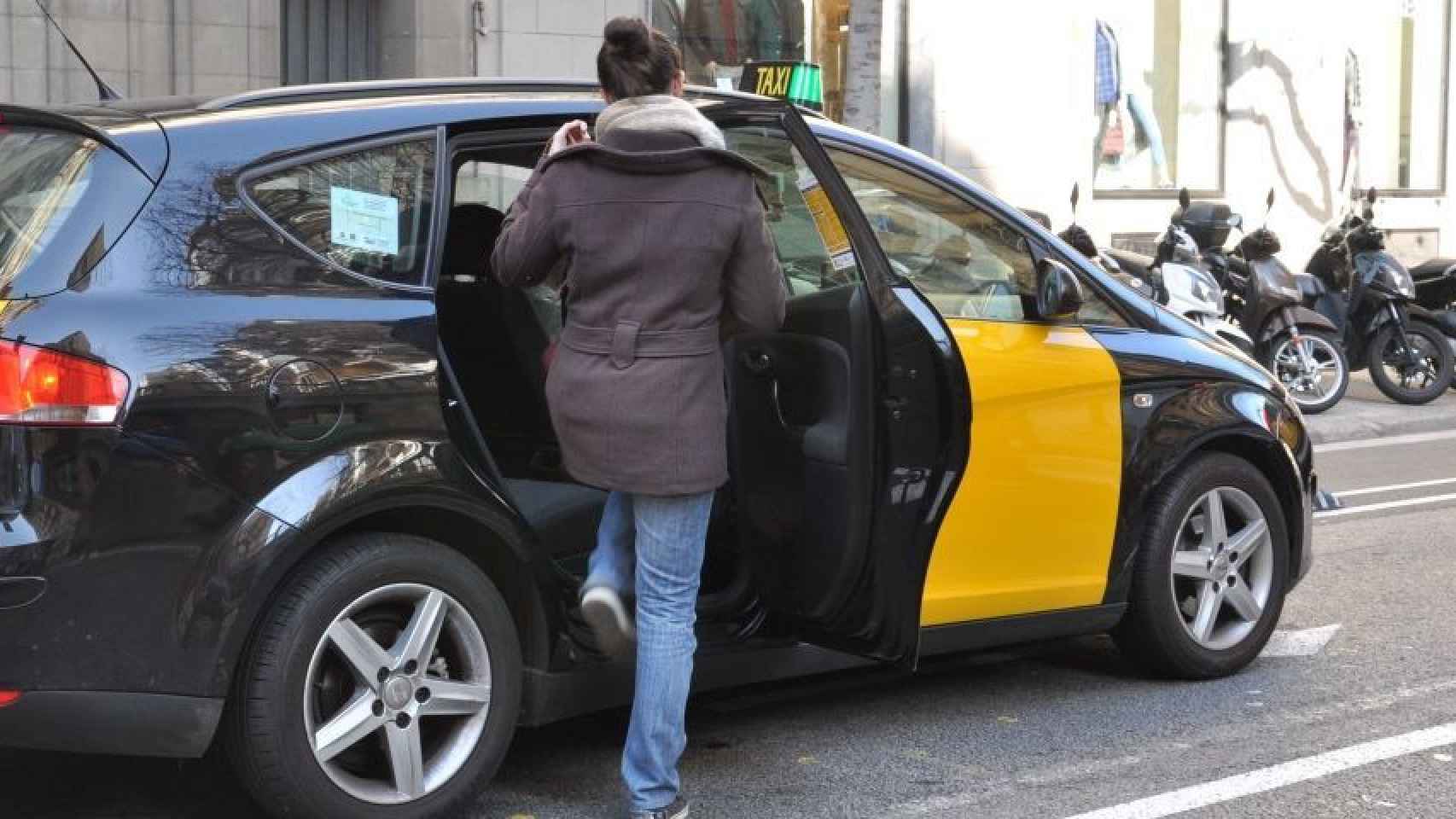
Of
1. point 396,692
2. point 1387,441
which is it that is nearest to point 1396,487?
point 1387,441

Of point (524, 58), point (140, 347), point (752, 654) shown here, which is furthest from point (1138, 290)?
point (524, 58)

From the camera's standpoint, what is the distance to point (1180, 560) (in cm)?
571

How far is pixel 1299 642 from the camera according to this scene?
645 centimetres

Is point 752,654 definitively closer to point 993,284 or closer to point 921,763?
point 921,763

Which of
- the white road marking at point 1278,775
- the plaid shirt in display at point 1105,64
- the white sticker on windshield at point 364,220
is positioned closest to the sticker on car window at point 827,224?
the white sticker on windshield at point 364,220

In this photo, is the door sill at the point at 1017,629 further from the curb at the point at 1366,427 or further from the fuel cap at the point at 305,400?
the curb at the point at 1366,427

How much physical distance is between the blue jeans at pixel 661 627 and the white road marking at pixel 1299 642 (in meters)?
2.64

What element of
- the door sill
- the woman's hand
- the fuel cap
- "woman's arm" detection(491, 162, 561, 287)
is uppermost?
the woman's hand

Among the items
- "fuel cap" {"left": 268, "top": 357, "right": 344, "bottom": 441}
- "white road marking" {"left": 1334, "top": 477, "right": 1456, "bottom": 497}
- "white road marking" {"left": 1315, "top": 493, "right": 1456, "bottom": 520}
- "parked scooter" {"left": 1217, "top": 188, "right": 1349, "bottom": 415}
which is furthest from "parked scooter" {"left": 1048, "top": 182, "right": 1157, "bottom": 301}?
"fuel cap" {"left": 268, "top": 357, "right": 344, "bottom": 441}

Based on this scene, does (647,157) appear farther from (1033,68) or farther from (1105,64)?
(1105,64)

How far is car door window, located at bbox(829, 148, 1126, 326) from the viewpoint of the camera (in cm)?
520

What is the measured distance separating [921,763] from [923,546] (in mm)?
578

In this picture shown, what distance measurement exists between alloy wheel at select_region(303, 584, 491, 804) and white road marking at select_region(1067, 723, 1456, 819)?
1.47m

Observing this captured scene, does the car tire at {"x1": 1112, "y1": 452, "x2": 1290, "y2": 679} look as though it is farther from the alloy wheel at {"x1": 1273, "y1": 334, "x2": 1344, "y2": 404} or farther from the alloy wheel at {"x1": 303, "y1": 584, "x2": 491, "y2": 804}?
the alloy wheel at {"x1": 1273, "y1": 334, "x2": 1344, "y2": 404}
